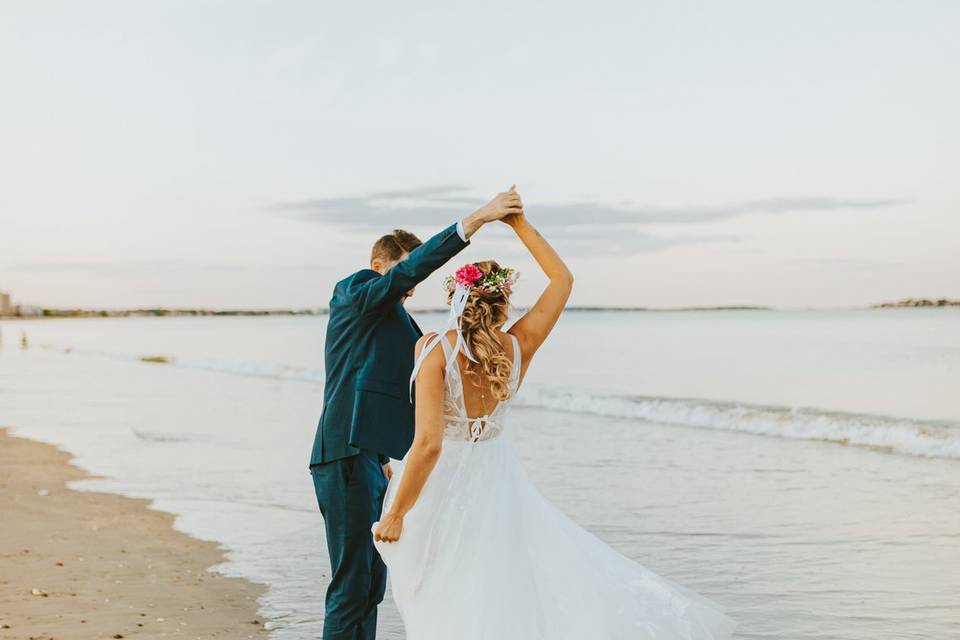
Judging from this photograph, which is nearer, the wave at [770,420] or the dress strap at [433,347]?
the dress strap at [433,347]

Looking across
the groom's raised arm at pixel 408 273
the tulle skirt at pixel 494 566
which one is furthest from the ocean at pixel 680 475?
the groom's raised arm at pixel 408 273

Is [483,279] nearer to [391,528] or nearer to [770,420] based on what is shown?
[391,528]

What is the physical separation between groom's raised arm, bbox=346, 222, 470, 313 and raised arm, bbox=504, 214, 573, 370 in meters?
0.23

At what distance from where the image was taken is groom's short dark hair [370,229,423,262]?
3.93 m

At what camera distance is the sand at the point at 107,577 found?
5375mm

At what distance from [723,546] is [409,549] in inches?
181

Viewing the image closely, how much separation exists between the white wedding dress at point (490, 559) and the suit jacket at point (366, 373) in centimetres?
21

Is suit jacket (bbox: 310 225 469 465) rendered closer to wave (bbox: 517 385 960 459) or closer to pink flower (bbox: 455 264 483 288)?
pink flower (bbox: 455 264 483 288)

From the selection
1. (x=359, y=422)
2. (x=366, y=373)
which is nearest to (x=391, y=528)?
(x=359, y=422)

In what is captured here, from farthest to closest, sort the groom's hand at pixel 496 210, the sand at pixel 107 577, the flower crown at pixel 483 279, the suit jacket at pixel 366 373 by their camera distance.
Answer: the sand at pixel 107 577, the suit jacket at pixel 366 373, the flower crown at pixel 483 279, the groom's hand at pixel 496 210

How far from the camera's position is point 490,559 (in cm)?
359

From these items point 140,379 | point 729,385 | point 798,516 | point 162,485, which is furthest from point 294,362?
point 798,516

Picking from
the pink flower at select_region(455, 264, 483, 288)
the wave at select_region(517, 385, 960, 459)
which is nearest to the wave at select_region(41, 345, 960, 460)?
the wave at select_region(517, 385, 960, 459)

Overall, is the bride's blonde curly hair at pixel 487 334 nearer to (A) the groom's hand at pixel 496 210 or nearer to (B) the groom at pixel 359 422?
(A) the groom's hand at pixel 496 210
